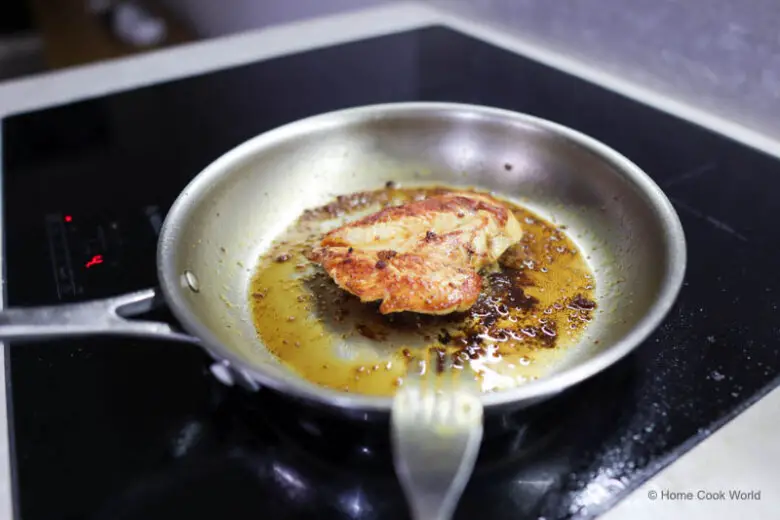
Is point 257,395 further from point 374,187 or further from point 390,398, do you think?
point 374,187

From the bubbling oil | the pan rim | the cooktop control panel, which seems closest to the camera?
the pan rim

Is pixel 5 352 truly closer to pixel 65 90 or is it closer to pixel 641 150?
pixel 65 90

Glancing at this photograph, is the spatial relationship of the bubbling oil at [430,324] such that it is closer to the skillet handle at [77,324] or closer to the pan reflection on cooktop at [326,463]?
the pan reflection on cooktop at [326,463]

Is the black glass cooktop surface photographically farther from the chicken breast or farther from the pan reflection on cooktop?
the chicken breast

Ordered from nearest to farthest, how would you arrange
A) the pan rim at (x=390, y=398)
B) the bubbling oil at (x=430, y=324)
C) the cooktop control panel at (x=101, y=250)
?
the pan rim at (x=390, y=398) → the bubbling oil at (x=430, y=324) → the cooktop control panel at (x=101, y=250)

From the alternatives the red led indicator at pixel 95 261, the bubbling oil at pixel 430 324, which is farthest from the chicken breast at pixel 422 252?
the red led indicator at pixel 95 261

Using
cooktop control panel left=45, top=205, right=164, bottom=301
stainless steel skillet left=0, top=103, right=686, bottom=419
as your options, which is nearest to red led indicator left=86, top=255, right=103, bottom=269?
cooktop control panel left=45, top=205, right=164, bottom=301

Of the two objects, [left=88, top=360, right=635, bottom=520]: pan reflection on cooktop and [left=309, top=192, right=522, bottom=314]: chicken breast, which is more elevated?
[left=309, top=192, right=522, bottom=314]: chicken breast

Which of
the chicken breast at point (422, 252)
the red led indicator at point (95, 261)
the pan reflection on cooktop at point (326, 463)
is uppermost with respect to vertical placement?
the chicken breast at point (422, 252)
